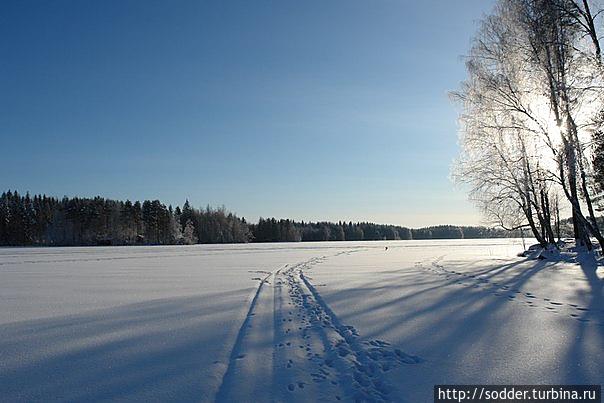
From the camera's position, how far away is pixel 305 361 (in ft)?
15.7

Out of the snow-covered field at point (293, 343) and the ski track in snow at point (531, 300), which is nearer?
the snow-covered field at point (293, 343)

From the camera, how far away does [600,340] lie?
5.29 m

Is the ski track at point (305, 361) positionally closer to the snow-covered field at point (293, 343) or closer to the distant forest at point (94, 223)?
the snow-covered field at point (293, 343)

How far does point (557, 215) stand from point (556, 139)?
20.0 meters

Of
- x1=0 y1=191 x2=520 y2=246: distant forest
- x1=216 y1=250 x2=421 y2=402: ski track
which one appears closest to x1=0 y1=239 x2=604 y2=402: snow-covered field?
x1=216 y1=250 x2=421 y2=402: ski track

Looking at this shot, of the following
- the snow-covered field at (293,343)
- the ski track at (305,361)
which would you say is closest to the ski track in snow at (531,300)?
the snow-covered field at (293,343)

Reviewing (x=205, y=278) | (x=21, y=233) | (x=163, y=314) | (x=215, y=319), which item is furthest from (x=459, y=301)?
(x=21, y=233)

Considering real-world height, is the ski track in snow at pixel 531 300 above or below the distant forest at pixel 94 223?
below

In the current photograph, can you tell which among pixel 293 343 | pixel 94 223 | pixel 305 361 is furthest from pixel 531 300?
pixel 94 223

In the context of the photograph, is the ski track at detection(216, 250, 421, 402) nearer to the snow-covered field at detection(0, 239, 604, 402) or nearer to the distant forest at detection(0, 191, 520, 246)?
the snow-covered field at detection(0, 239, 604, 402)

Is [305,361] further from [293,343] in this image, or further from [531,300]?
[531,300]

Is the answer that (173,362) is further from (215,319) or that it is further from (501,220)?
(501,220)

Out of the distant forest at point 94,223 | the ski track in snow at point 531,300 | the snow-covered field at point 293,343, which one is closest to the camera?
the snow-covered field at point 293,343

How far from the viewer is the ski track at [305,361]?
386 cm
